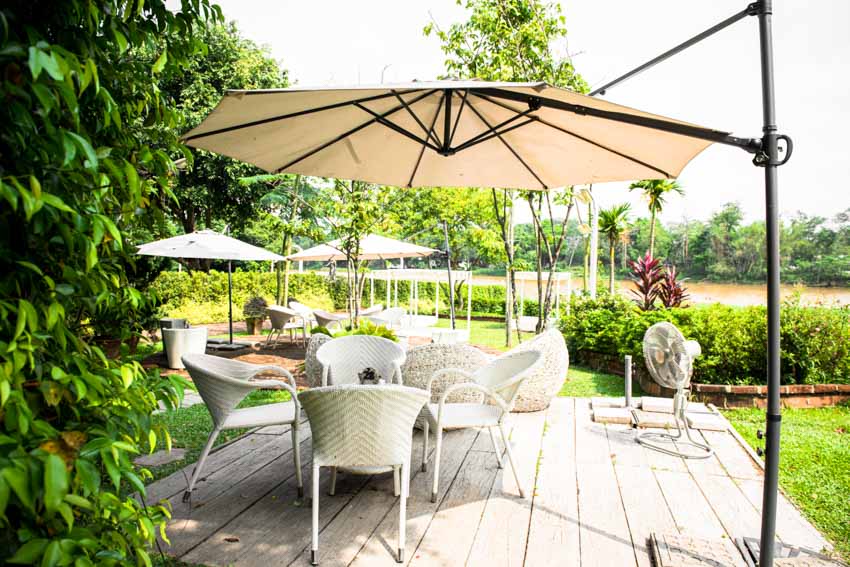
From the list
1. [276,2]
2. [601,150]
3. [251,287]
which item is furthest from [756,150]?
[276,2]

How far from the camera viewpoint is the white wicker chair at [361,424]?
267cm

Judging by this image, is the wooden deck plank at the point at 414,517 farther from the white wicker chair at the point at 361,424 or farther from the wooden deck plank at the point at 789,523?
the wooden deck plank at the point at 789,523

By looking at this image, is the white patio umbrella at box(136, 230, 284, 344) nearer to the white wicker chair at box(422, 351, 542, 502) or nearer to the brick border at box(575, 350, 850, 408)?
the white wicker chair at box(422, 351, 542, 502)

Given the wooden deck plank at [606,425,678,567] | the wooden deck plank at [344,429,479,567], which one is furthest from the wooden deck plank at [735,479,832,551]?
the wooden deck plank at [344,429,479,567]

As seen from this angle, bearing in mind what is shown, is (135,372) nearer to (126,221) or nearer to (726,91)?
(126,221)

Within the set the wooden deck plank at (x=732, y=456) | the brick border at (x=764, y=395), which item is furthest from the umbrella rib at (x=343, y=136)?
the brick border at (x=764, y=395)

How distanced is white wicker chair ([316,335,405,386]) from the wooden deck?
620 millimetres

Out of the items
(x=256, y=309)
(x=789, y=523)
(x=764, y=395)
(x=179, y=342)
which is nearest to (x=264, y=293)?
(x=256, y=309)

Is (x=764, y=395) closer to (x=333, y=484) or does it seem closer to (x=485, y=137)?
(x=485, y=137)

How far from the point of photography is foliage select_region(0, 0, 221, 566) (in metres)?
1.06

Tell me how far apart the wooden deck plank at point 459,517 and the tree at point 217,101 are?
41.8ft

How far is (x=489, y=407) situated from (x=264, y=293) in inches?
599

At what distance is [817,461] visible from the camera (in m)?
4.45

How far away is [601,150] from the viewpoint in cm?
367
